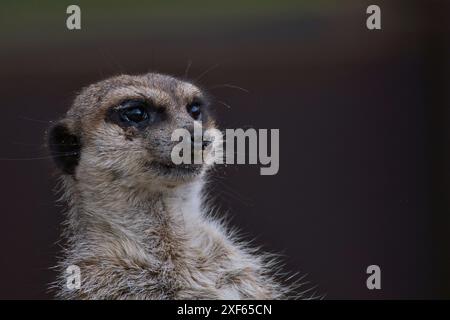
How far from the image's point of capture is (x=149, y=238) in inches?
90.5

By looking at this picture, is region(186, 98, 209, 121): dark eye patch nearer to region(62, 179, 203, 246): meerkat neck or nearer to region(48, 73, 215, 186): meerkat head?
region(48, 73, 215, 186): meerkat head

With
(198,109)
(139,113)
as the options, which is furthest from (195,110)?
(139,113)

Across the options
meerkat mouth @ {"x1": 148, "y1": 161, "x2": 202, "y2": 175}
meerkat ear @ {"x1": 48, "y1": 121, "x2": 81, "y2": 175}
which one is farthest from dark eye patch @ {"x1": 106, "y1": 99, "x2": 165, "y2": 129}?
meerkat ear @ {"x1": 48, "y1": 121, "x2": 81, "y2": 175}

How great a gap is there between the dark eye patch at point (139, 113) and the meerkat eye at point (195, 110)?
0.18 m

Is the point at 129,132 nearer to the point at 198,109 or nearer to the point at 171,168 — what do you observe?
the point at 171,168

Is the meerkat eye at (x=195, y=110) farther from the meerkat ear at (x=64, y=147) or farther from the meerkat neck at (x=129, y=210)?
the meerkat ear at (x=64, y=147)

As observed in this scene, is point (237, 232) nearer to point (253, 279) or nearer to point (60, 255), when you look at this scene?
point (253, 279)

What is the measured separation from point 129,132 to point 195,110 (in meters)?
0.31

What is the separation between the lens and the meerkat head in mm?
2305

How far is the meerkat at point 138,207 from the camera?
222cm

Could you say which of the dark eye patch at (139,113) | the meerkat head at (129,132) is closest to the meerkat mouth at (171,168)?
the meerkat head at (129,132)

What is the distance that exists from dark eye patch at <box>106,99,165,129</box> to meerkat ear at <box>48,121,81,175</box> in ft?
0.77
